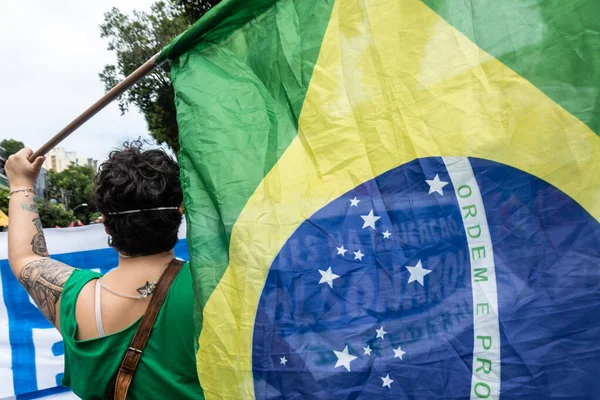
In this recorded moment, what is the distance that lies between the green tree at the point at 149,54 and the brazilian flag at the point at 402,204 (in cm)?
1365

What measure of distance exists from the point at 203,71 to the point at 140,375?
897 mm

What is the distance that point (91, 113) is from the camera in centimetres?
182

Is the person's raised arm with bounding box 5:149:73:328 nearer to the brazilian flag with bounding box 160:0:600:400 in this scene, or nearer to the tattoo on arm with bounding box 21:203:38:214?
the tattoo on arm with bounding box 21:203:38:214

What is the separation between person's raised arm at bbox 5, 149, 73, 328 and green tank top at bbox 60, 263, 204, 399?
0.20m

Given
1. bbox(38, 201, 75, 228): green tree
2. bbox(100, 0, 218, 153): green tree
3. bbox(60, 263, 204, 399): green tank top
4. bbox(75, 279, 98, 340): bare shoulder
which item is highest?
bbox(100, 0, 218, 153): green tree

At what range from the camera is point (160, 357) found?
142 cm

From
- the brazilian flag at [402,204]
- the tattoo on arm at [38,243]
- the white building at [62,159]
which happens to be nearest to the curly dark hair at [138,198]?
the brazilian flag at [402,204]

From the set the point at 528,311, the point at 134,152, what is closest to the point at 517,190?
the point at 528,311

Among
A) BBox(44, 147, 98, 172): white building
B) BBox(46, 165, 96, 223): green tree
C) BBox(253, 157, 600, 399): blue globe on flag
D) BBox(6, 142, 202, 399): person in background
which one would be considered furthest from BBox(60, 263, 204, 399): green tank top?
BBox(44, 147, 98, 172): white building

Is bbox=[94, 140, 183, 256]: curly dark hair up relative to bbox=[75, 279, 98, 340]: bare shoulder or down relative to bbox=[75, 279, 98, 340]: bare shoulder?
up

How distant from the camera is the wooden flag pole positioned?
1.59 meters

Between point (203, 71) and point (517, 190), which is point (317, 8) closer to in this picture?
point (203, 71)

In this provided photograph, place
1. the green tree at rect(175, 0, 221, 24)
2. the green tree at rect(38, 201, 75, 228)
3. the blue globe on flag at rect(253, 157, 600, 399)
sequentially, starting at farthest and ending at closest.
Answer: the green tree at rect(38, 201, 75, 228) < the green tree at rect(175, 0, 221, 24) < the blue globe on flag at rect(253, 157, 600, 399)

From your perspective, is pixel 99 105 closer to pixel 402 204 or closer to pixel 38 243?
pixel 38 243
